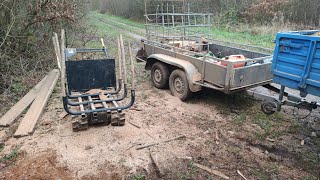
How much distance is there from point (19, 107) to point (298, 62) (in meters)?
5.16

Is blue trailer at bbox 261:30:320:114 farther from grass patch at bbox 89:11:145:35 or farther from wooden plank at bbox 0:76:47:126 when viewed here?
grass patch at bbox 89:11:145:35

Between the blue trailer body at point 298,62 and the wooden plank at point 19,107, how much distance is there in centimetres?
469

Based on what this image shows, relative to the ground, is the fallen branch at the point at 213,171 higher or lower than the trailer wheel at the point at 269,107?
lower

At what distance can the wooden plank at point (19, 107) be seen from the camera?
4.93m

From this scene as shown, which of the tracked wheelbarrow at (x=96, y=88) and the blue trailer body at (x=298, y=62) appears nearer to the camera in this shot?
the blue trailer body at (x=298, y=62)

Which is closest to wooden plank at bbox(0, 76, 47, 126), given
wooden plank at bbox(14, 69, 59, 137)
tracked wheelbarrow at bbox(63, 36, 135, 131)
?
wooden plank at bbox(14, 69, 59, 137)

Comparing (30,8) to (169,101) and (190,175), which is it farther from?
(190,175)

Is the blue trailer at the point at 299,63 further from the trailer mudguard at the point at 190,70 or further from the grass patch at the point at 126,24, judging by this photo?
the grass patch at the point at 126,24

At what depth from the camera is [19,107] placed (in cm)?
545

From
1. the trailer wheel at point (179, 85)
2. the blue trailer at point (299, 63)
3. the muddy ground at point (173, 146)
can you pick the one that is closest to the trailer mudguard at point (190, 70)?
the trailer wheel at point (179, 85)

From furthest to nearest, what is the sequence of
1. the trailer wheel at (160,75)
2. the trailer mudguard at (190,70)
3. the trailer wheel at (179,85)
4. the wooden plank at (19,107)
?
the trailer wheel at (160,75)
the trailer wheel at (179,85)
the trailer mudguard at (190,70)
the wooden plank at (19,107)

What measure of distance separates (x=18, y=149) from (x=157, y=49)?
4068mm

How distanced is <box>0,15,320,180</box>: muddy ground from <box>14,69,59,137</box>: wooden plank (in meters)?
0.13

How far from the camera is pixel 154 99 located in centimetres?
615
